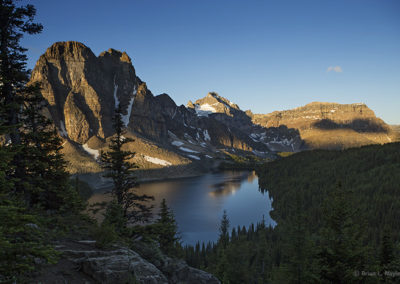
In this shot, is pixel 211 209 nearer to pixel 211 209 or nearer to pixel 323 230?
pixel 211 209

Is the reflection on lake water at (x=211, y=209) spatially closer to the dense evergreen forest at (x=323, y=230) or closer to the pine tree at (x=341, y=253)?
the dense evergreen forest at (x=323, y=230)

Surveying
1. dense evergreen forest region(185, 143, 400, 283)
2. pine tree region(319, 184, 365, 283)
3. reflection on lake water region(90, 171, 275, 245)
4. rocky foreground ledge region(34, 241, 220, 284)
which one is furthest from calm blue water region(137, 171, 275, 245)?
rocky foreground ledge region(34, 241, 220, 284)

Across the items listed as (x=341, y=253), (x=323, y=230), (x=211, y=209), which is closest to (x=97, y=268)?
(x=323, y=230)

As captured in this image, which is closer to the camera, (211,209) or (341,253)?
(341,253)

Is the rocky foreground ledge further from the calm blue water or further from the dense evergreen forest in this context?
the calm blue water

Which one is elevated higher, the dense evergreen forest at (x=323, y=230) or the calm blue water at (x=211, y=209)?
the dense evergreen forest at (x=323, y=230)

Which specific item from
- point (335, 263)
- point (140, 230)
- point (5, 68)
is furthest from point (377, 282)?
point (5, 68)

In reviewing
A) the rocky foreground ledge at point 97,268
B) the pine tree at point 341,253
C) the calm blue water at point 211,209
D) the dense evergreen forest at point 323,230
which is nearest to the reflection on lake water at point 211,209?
the calm blue water at point 211,209

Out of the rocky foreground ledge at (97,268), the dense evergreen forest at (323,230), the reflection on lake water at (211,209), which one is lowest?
the reflection on lake water at (211,209)

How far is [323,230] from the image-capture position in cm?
1485

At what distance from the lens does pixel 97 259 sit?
30.4ft

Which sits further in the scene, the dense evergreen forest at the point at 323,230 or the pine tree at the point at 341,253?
the dense evergreen forest at the point at 323,230

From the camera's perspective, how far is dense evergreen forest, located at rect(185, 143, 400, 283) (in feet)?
47.3

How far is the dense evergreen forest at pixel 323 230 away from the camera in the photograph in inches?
568
